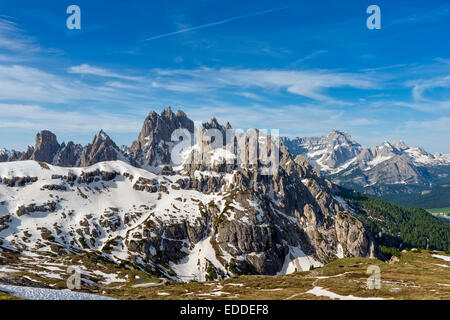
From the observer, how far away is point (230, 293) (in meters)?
101

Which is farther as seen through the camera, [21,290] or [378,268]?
[378,268]

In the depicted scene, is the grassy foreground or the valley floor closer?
the valley floor

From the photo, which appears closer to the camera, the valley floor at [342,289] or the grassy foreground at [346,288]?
the valley floor at [342,289]

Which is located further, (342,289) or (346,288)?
(346,288)

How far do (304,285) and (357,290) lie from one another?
2258 cm

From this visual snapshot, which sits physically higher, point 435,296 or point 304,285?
point 435,296

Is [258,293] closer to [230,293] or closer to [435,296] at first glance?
[230,293]
